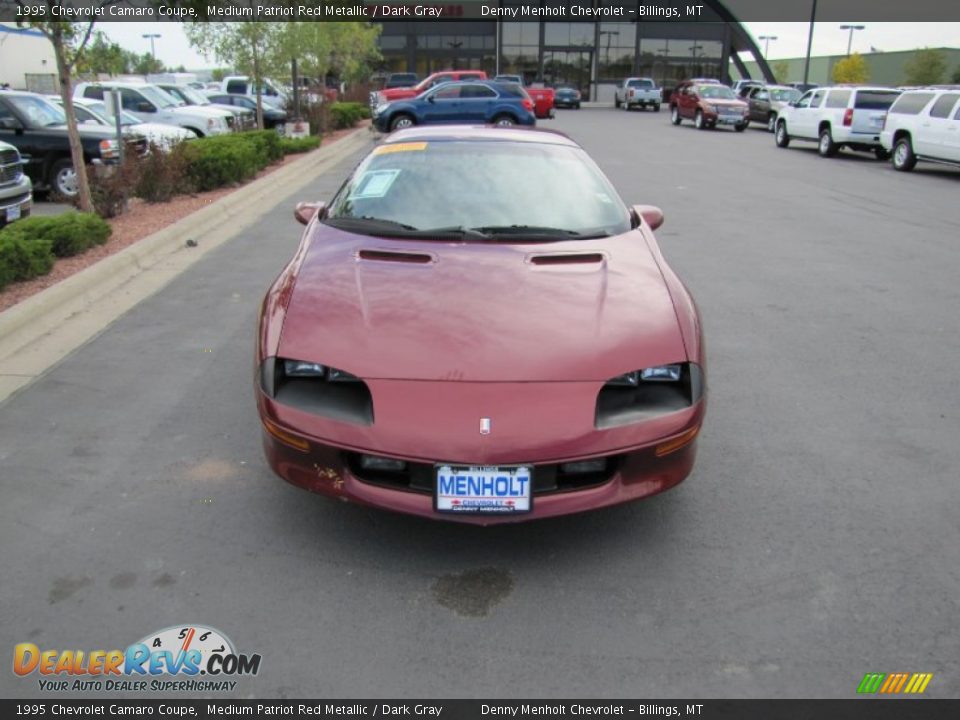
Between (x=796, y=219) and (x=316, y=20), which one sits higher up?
(x=316, y=20)

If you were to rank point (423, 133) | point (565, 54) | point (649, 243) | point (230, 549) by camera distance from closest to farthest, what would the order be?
point (230, 549) < point (649, 243) < point (423, 133) < point (565, 54)

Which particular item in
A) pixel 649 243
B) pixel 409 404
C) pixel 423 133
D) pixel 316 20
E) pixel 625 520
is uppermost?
pixel 316 20

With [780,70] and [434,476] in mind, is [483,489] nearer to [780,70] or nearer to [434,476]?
[434,476]

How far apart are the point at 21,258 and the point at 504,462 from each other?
18.6 feet

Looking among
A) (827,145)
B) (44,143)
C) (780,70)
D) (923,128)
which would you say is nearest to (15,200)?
(44,143)

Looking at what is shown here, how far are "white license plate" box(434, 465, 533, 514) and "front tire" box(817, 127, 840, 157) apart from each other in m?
21.3

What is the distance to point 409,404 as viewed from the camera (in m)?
3.02

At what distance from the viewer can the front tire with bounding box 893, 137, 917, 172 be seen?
1811cm

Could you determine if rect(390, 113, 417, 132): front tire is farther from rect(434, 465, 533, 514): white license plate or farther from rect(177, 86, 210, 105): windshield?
rect(434, 465, 533, 514): white license plate

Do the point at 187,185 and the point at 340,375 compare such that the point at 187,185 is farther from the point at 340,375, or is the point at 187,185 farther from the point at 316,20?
the point at 316,20

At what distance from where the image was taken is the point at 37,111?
12.3m

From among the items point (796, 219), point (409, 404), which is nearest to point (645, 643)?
point (409, 404)

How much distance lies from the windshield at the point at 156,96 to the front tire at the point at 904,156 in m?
17.0

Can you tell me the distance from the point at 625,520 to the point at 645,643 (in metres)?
0.83
